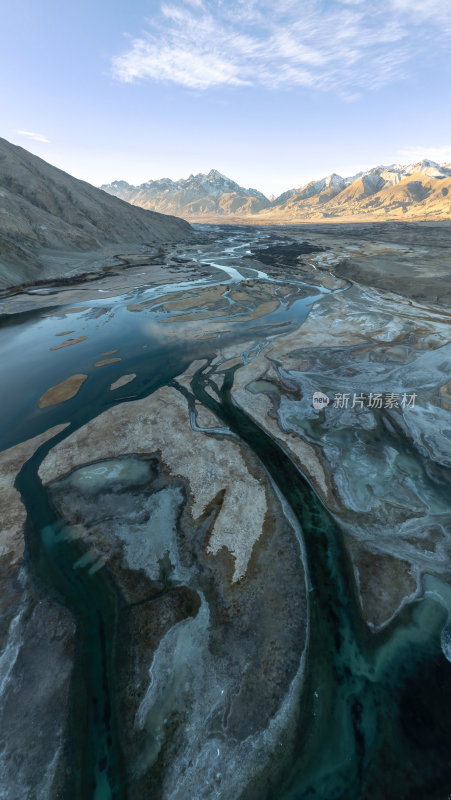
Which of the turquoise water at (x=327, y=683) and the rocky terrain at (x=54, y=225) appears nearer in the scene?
the turquoise water at (x=327, y=683)

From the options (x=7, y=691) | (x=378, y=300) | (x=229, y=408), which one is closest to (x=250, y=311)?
(x=378, y=300)

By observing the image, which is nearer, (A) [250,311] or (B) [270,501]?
(B) [270,501]

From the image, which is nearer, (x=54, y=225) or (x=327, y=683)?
(x=327, y=683)

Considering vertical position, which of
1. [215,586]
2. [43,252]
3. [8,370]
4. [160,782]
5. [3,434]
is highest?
[43,252]

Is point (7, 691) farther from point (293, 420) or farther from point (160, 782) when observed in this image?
point (293, 420)

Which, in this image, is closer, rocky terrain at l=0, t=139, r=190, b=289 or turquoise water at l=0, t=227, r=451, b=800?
turquoise water at l=0, t=227, r=451, b=800

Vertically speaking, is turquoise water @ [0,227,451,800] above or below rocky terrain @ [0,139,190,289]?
below

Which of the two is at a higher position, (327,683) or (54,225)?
(54,225)

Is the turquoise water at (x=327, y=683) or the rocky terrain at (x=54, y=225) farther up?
the rocky terrain at (x=54, y=225)
